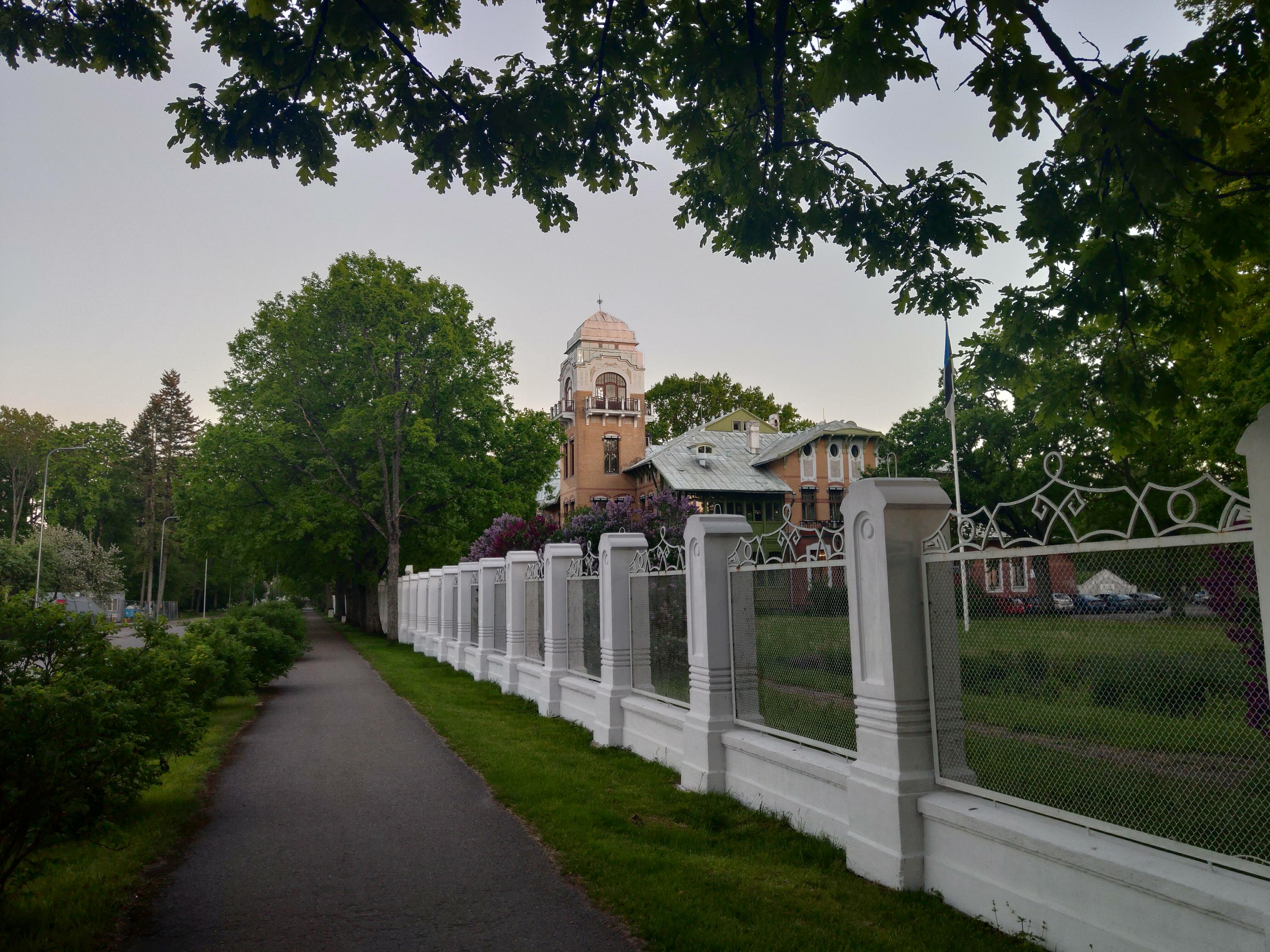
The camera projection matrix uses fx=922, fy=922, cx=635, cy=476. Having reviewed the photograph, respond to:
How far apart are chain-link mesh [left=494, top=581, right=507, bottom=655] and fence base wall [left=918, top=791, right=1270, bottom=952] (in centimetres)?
1244

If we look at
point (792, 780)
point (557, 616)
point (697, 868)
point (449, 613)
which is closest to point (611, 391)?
point (449, 613)

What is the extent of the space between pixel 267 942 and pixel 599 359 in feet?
161

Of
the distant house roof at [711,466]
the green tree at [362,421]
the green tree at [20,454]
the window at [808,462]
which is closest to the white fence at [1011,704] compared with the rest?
the green tree at [362,421]

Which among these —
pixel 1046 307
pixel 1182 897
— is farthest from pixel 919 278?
pixel 1182 897

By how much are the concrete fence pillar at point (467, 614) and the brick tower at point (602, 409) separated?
103 ft

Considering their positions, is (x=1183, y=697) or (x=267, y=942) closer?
(x=1183, y=697)

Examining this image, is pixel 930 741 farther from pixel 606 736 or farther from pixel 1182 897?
pixel 606 736

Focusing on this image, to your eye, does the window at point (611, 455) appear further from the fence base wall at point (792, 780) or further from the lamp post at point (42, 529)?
the fence base wall at point (792, 780)

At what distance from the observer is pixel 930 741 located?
5281mm

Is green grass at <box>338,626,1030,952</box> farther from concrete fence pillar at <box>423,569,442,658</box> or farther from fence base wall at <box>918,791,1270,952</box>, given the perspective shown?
concrete fence pillar at <box>423,569,442,658</box>

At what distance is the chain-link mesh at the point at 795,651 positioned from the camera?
6.15m

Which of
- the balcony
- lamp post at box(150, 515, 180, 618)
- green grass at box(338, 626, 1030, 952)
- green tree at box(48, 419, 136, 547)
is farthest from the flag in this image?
green tree at box(48, 419, 136, 547)

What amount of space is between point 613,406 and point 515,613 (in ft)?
126

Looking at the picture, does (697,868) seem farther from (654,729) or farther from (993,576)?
(654,729)
